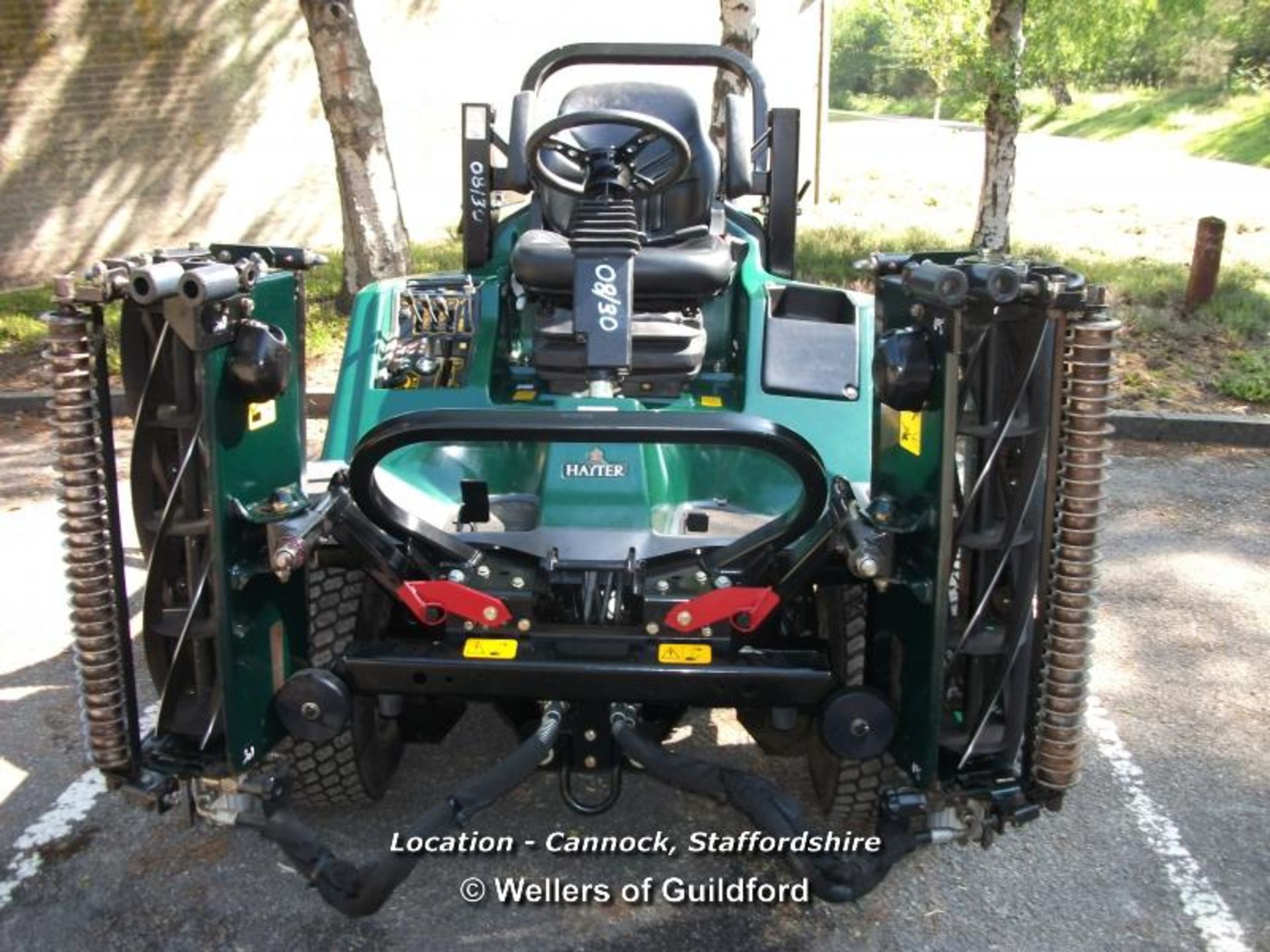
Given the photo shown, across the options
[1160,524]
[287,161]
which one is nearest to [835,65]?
[287,161]

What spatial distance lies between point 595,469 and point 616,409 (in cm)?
29

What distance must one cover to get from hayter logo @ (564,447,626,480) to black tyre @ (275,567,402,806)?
60 centimetres

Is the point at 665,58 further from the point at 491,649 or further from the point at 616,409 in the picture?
the point at 491,649

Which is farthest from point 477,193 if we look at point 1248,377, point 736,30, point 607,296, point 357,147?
point 1248,377

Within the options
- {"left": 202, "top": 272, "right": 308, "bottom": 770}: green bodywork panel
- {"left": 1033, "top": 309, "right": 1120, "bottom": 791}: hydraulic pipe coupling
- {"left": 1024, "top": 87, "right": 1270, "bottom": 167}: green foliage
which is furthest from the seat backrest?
{"left": 1024, "top": 87, "right": 1270, "bottom": 167}: green foliage

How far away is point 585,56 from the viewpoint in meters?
5.71

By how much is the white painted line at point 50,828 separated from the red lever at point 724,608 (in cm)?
154

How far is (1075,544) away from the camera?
268cm

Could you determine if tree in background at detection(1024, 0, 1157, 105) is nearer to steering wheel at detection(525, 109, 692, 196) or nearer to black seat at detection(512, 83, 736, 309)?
black seat at detection(512, 83, 736, 309)

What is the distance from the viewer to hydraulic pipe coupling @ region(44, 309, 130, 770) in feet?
8.82

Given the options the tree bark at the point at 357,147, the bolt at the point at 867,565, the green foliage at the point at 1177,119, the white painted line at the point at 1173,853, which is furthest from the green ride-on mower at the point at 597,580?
the green foliage at the point at 1177,119

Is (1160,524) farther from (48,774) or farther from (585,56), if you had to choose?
(48,774)

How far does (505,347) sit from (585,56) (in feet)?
6.06

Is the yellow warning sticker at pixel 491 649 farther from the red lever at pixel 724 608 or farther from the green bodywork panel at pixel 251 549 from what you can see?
the green bodywork panel at pixel 251 549
